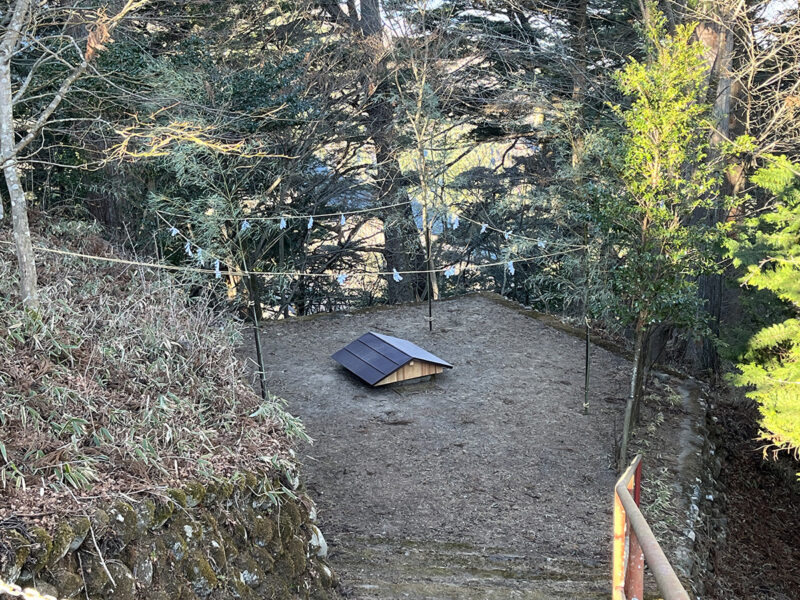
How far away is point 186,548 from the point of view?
12.8 ft

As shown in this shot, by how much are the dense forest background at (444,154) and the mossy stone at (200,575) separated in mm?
2784

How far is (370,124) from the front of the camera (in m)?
14.1

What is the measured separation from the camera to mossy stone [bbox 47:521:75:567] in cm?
322

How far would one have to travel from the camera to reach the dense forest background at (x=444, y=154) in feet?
21.2

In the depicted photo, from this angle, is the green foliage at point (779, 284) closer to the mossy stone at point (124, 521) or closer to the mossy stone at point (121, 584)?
the mossy stone at point (124, 521)

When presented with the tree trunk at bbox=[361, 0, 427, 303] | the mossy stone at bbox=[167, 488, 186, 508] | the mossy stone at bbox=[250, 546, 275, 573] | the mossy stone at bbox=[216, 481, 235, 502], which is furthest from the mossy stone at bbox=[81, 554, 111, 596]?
the tree trunk at bbox=[361, 0, 427, 303]

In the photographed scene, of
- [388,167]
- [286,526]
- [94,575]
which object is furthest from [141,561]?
[388,167]

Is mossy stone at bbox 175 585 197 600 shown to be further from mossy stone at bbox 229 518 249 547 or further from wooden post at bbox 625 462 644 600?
wooden post at bbox 625 462 644 600

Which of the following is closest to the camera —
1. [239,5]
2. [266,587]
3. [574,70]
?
[266,587]

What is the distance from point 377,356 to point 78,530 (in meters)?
6.05

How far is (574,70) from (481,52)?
2.79 m

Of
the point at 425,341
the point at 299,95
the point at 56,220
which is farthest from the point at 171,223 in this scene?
the point at 425,341

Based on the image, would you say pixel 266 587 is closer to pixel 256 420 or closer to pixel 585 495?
pixel 256 420

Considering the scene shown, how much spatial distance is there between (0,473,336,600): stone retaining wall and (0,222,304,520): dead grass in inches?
6.8
